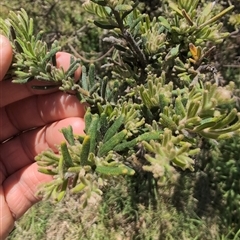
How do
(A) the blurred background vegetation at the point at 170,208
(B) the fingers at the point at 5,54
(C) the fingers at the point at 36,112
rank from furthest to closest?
(A) the blurred background vegetation at the point at 170,208 → (C) the fingers at the point at 36,112 → (B) the fingers at the point at 5,54

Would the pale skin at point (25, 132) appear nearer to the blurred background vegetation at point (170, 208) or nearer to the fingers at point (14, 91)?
the fingers at point (14, 91)

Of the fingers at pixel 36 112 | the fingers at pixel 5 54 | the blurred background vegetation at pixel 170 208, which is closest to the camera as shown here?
the fingers at pixel 5 54

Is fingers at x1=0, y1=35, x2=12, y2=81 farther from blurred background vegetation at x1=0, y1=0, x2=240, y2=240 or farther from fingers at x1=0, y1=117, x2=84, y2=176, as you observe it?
blurred background vegetation at x1=0, y1=0, x2=240, y2=240

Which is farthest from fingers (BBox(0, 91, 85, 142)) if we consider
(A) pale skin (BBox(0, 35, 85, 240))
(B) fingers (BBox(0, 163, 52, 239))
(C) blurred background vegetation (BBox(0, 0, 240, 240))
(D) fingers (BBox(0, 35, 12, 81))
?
(C) blurred background vegetation (BBox(0, 0, 240, 240))

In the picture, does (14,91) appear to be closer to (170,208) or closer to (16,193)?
(16,193)

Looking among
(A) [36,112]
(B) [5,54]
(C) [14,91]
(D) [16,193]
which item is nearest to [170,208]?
(D) [16,193]

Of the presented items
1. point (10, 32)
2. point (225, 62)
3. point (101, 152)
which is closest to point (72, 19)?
point (225, 62)

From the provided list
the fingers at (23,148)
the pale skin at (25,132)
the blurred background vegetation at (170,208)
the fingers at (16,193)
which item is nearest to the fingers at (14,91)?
the pale skin at (25,132)
